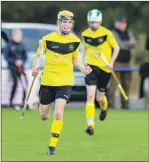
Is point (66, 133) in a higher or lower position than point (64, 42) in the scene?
lower

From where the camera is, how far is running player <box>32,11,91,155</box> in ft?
42.1

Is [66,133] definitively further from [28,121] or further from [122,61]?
[122,61]

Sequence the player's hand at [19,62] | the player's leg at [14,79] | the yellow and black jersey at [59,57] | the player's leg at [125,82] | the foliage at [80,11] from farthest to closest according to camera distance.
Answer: the foliage at [80,11], the player's leg at [125,82], the player's leg at [14,79], the player's hand at [19,62], the yellow and black jersey at [59,57]

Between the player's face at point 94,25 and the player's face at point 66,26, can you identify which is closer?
the player's face at point 66,26

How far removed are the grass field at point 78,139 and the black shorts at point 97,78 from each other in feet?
3.23

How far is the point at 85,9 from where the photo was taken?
44.8 m

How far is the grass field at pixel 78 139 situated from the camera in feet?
44.9

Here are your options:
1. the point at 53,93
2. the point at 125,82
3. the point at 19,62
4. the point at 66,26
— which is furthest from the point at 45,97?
the point at 125,82

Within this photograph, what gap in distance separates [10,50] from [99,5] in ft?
62.8

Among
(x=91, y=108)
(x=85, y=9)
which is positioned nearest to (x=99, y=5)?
(x=85, y=9)

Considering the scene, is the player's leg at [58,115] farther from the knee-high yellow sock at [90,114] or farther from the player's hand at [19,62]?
the player's hand at [19,62]

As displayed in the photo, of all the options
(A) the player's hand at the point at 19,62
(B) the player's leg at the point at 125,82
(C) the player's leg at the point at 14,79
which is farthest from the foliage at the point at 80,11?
(A) the player's hand at the point at 19,62

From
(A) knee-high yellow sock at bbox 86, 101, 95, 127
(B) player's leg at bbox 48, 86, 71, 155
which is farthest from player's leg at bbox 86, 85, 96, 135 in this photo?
(B) player's leg at bbox 48, 86, 71, 155

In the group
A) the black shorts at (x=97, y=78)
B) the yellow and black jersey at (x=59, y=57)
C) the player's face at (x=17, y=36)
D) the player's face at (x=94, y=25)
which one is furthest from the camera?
the player's face at (x=17, y=36)
